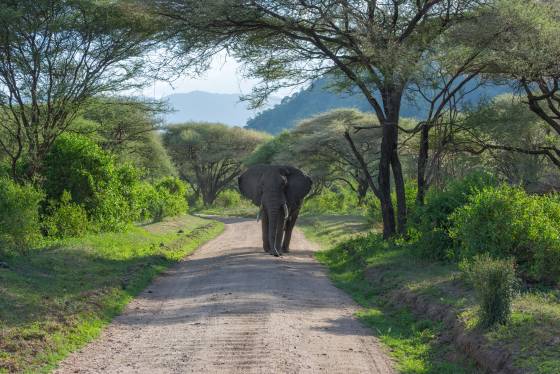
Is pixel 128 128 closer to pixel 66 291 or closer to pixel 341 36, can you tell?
pixel 341 36

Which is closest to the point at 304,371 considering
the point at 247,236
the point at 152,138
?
the point at 247,236

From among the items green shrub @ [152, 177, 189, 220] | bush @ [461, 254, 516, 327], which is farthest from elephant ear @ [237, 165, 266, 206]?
bush @ [461, 254, 516, 327]

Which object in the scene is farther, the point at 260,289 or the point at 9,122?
the point at 9,122

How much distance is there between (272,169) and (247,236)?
720 centimetres

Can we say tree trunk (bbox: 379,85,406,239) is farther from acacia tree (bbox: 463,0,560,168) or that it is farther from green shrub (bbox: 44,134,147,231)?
green shrub (bbox: 44,134,147,231)

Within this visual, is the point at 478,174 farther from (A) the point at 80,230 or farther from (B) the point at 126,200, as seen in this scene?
(B) the point at 126,200

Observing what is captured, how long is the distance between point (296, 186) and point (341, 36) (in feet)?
16.0

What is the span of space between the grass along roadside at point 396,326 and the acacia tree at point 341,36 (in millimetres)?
4740

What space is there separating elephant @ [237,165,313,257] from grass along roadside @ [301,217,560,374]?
315 centimetres

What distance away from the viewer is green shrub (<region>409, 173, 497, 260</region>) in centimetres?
1600

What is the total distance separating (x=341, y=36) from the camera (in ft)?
71.4

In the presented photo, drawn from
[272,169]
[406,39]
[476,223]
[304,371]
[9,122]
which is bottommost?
[304,371]

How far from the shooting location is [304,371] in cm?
752

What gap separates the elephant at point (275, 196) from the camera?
21031 millimetres
